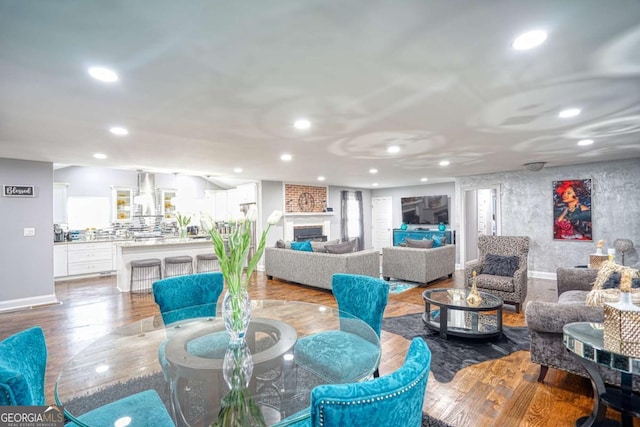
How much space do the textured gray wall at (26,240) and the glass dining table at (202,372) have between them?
391 cm

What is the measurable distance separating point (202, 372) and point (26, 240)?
202 inches

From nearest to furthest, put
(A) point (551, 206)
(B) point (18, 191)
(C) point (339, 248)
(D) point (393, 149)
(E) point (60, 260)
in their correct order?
(D) point (393, 149), (B) point (18, 191), (C) point (339, 248), (A) point (551, 206), (E) point (60, 260)

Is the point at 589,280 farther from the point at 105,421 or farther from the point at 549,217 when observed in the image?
the point at 105,421

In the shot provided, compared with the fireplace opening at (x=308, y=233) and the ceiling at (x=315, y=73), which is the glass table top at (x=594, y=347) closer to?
the ceiling at (x=315, y=73)

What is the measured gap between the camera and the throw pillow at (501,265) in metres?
4.56

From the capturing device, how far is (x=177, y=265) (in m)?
6.35

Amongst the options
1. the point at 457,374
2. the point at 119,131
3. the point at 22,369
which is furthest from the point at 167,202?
the point at 457,374

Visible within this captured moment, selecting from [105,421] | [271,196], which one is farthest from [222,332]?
[271,196]

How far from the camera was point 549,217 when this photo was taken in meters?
6.39

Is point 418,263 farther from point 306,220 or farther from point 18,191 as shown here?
point 18,191

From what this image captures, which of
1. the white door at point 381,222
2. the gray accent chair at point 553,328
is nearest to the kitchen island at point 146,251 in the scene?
the gray accent chair at point 553,328

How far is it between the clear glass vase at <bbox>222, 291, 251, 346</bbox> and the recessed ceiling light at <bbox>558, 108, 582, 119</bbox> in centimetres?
321

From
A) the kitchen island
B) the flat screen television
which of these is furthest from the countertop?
the flat screen television

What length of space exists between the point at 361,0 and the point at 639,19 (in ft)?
4.53
